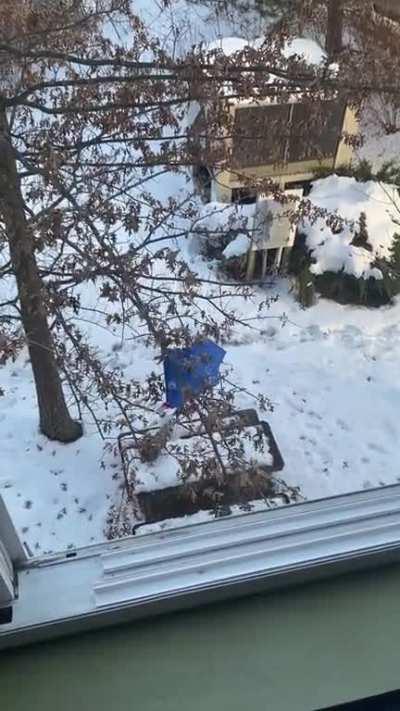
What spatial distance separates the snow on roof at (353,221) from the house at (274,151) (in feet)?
0.36

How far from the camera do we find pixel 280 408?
249 centimetres

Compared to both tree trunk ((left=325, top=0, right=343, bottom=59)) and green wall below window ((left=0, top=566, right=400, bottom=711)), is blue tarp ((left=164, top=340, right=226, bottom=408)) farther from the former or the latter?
tree trunk ((left=325, top=0, right=343, bottom=59))

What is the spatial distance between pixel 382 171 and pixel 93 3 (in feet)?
6.14

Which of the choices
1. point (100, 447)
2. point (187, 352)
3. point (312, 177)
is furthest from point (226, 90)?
point (312, 177)

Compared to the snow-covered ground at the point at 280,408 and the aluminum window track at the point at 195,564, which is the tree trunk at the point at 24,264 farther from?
the aluminum window track at the point at 195,564

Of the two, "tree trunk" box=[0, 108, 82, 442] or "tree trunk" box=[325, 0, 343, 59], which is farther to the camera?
"tree trunk" box=[325, 0, 343, 59]

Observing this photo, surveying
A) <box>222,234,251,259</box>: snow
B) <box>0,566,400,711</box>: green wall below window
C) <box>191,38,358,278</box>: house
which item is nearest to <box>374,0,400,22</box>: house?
<box>191,38,358,278</box>: house

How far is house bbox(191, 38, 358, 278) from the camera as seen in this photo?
1.97m

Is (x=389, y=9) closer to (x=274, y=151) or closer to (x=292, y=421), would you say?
(x=274, y=151)

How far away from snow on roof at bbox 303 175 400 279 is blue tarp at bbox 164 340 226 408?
126 centimetres

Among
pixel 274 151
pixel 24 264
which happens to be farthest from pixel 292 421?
pixel 24 264

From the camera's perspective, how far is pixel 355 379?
2.66 meters

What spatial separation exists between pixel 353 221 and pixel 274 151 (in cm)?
61

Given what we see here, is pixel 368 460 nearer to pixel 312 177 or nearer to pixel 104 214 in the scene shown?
pixel 104 214
